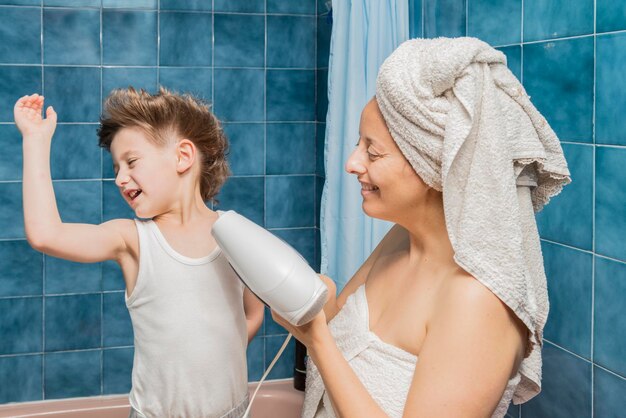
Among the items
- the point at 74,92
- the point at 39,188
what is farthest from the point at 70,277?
the point at 39,188

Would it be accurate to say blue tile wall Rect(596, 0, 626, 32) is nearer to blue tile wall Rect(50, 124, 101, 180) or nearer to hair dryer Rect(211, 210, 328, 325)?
hair dryer Rect(211, 210, 328, 325)

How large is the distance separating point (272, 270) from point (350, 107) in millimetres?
1237

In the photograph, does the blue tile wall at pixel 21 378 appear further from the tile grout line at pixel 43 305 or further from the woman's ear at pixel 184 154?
the woman's ear at pixel 184 154

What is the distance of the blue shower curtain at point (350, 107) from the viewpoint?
2.32 meters

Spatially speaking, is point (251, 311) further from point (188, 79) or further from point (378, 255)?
point (188, 79)

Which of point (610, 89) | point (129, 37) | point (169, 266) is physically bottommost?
point (169, 266)

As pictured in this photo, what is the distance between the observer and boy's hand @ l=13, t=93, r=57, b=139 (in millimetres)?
1489

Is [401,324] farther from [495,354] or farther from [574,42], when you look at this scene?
[574,42]

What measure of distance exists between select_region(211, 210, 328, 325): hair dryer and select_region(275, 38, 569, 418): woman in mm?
50

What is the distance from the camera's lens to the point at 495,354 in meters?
1.16

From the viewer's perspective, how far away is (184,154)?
170 centimetres

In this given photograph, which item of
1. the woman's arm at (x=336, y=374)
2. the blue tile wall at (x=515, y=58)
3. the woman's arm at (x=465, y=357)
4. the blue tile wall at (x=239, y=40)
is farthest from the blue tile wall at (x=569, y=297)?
the blue tile wall at (x=239, y=40)

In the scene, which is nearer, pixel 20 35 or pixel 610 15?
pixel 610 15

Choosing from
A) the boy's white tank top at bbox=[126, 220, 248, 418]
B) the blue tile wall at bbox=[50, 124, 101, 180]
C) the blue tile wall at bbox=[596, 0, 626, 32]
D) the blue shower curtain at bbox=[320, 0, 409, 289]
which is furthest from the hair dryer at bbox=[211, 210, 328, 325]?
the blue tile wall at bbox=[50, 124, 101, 180]
